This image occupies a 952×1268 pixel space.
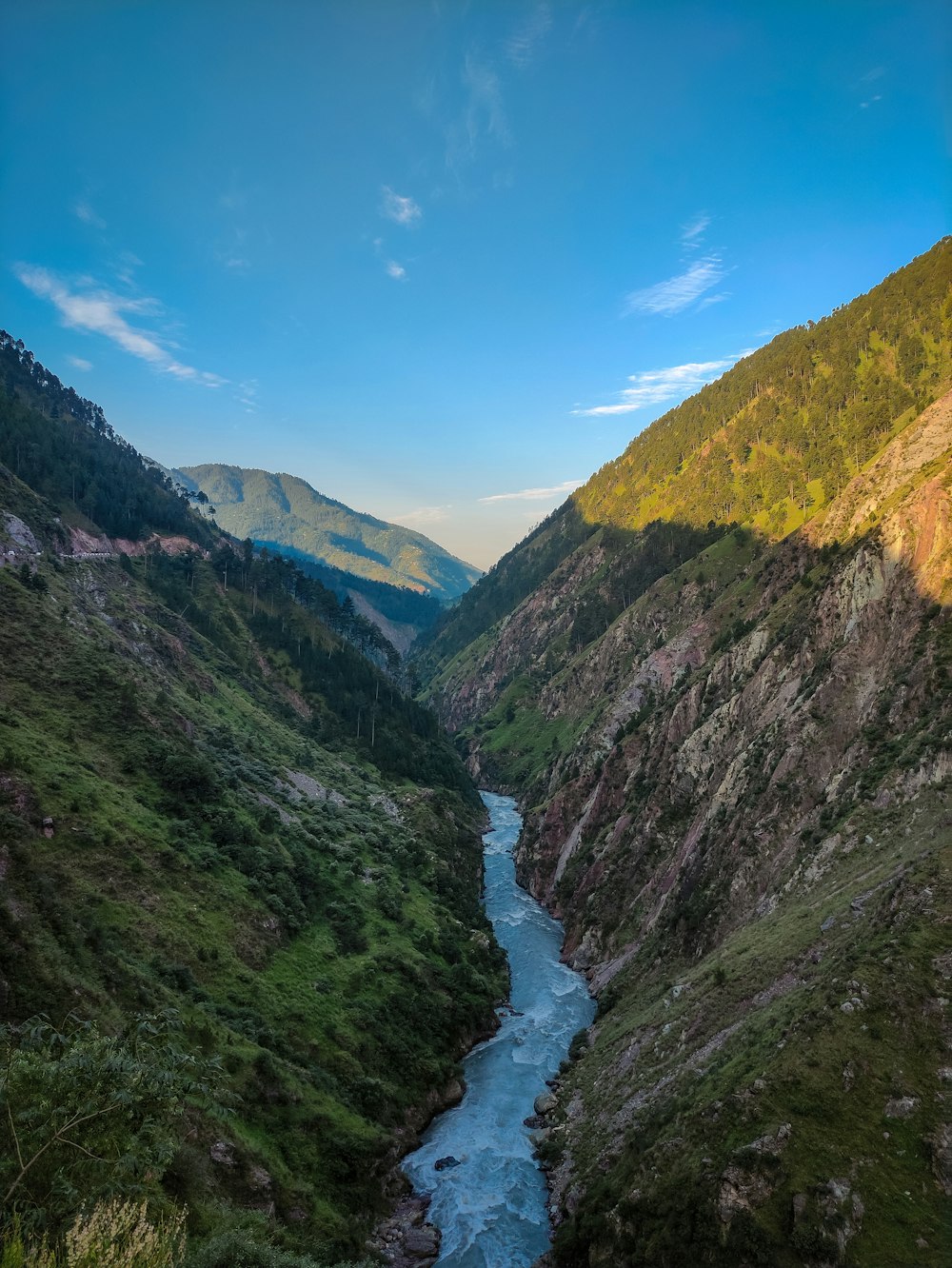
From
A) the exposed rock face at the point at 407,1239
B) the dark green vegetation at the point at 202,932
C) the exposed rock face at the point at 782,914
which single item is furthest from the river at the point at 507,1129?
the dark green vegetation at the point at 202,932

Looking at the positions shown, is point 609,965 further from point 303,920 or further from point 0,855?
point 0,855

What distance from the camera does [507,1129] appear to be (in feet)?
133

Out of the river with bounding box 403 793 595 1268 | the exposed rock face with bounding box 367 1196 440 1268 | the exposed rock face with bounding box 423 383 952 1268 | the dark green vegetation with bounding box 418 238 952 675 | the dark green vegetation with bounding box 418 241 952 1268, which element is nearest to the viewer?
the dark green vegetation with bounding box 418 241 952 1268

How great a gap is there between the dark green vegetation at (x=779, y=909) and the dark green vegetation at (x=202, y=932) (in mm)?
11967

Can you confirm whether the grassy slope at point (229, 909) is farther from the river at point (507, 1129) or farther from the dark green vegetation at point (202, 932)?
the river at point (507, 1129)

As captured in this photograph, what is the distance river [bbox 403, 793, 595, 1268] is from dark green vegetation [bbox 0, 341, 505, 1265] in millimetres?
2276

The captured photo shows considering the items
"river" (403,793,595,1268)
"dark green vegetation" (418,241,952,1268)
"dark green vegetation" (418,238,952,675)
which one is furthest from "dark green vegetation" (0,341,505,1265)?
"dark green vegetation" (418,238,952,675)

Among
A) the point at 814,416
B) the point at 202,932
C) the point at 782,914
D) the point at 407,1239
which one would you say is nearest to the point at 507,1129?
the point at 407,1239

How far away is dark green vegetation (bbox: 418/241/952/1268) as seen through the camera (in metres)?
22.8

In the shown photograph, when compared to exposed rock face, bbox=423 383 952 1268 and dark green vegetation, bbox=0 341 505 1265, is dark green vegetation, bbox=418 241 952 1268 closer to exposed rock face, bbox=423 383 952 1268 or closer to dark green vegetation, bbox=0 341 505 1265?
exposed rock face, bbox=423 383 952 1268

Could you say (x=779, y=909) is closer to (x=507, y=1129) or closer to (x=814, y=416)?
(x=507, y=1129)

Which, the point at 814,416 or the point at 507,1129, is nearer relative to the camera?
the point at 507,1129

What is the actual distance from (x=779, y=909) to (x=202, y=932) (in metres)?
36.6

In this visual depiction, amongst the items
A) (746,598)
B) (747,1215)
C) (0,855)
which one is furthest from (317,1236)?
(746,598)
